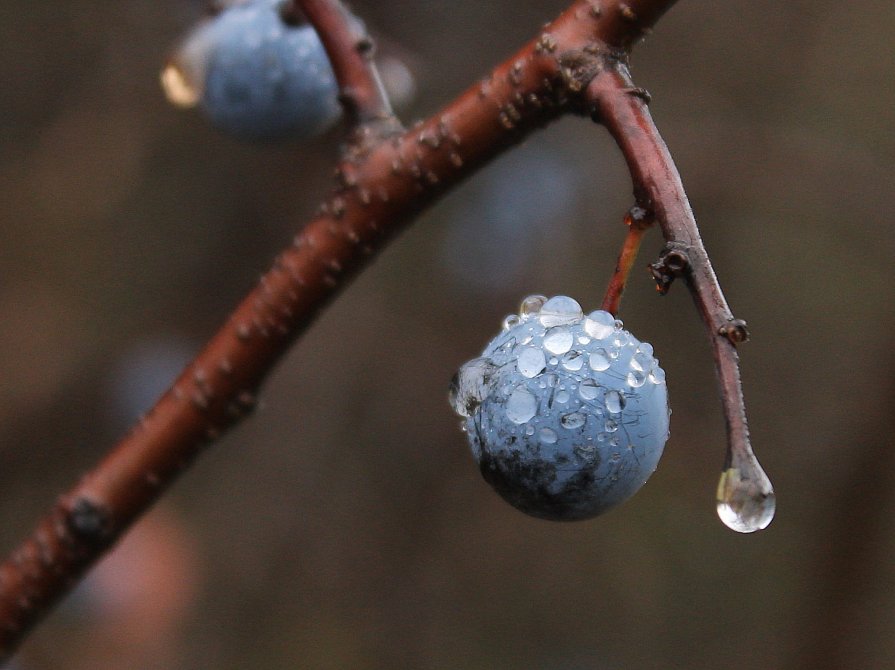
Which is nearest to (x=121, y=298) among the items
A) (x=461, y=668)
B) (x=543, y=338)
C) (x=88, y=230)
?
(x=88, y=230)

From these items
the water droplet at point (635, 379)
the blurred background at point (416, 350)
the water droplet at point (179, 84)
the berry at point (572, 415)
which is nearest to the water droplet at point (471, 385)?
the berry at point (572, 415)

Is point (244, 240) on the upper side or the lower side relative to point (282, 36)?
upper

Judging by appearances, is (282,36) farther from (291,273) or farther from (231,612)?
(231,612)

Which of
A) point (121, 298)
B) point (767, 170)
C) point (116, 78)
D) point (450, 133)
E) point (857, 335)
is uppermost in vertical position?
point (857, 335)

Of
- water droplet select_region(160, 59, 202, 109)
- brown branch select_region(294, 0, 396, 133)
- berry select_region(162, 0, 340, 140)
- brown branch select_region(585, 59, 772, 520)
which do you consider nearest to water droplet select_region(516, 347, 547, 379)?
brown branch select_region(585, 59, 772, 520)

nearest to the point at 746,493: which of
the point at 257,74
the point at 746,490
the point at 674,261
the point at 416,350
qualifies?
the point at 746,490
